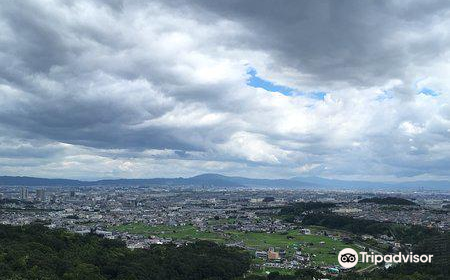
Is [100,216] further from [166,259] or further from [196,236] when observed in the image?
[166,259]

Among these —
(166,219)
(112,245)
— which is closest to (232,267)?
(112,245)

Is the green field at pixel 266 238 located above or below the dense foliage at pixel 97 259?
below

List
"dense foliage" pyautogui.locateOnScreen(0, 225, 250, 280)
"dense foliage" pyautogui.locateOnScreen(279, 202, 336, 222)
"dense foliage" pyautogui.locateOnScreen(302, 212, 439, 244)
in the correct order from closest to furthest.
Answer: "dense foliage" pyautogui.locateOnScreen(0, 225, 250, 280), "dense foliage" pyautogui.locateOnScreen(302, 212, 439, 244), "dense foliage" pyautogui.locateOnScreen(279, 202, 336, 222)

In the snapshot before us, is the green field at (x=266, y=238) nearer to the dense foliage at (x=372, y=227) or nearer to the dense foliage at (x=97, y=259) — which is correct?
the dense foliage at (x=372, y=227)

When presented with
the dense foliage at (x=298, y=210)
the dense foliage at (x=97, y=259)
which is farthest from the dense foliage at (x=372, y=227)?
the dense foliage at (x=97, y=259)

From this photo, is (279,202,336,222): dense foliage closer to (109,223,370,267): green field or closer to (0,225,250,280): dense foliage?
(109,223,370,267): green field

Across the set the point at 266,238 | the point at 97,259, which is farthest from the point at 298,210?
the point at 97,259

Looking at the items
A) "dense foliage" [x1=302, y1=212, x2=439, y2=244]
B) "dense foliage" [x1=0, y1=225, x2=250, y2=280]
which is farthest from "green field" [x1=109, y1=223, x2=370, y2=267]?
"dense foliage" [x1=0, y1=225, x2=250, y2=280]
